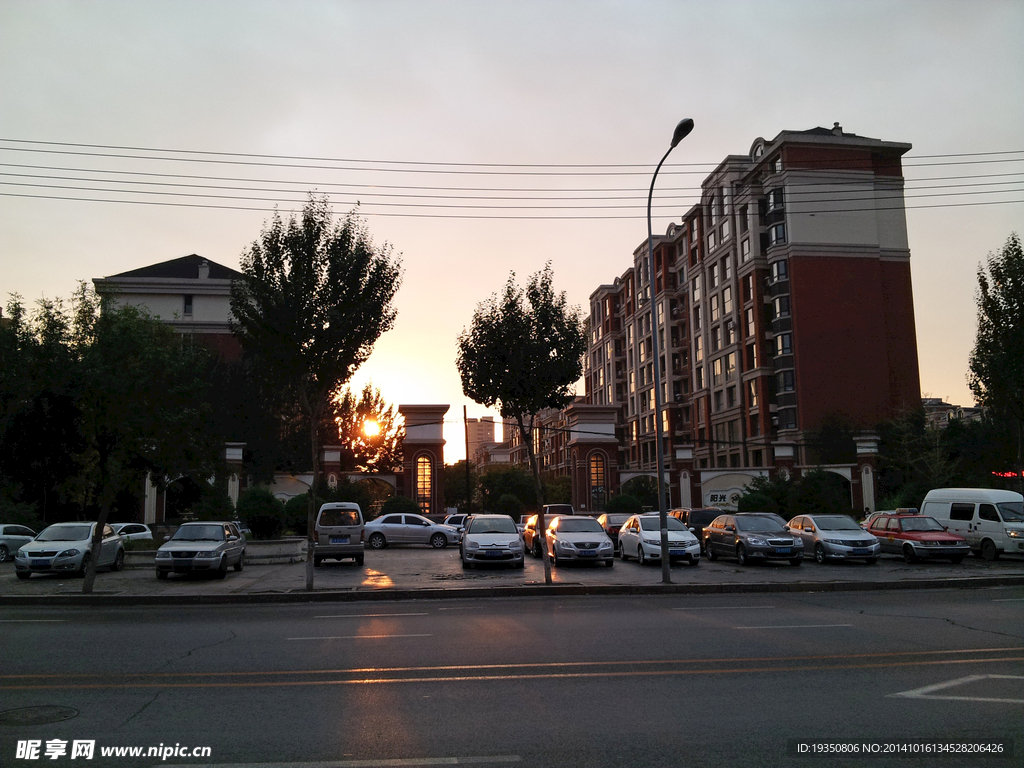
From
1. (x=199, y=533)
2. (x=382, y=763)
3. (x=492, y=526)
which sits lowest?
(x=382, y=763)

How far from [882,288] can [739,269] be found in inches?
437

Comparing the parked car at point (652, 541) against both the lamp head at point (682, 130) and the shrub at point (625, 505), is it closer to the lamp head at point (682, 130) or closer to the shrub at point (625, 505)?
the lamp head at point (682, 130)

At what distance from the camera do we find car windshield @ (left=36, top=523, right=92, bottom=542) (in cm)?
2119

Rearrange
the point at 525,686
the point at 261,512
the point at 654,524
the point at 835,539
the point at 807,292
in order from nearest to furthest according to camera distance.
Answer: the point at 525,686 < the point at 835,539 < the point at 654,524 < the point at 261,512 < the point at 807,292

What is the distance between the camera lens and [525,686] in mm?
7625

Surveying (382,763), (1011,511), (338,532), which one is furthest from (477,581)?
(1011,511)

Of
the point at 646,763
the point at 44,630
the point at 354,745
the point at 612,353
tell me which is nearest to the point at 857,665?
the point at 646,763

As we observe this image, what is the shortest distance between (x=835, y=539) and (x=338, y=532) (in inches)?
606

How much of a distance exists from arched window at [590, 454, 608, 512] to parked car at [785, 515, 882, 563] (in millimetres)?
20570

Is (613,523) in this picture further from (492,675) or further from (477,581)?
(492,675)

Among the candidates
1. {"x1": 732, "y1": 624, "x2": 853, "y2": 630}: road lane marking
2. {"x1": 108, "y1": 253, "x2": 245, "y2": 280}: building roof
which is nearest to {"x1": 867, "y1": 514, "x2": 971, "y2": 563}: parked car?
{"x1": 732, "y1": 624, "x2": 853, "y2": 630}: road lane marking

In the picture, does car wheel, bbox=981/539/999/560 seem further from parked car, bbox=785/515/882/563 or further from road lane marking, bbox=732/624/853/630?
road lane marking, bbox=732/624/853/630

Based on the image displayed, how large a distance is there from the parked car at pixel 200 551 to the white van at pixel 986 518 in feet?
75.2

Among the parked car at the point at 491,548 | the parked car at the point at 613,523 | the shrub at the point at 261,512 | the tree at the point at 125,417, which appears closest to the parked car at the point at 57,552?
the tree at the point at 125,417
